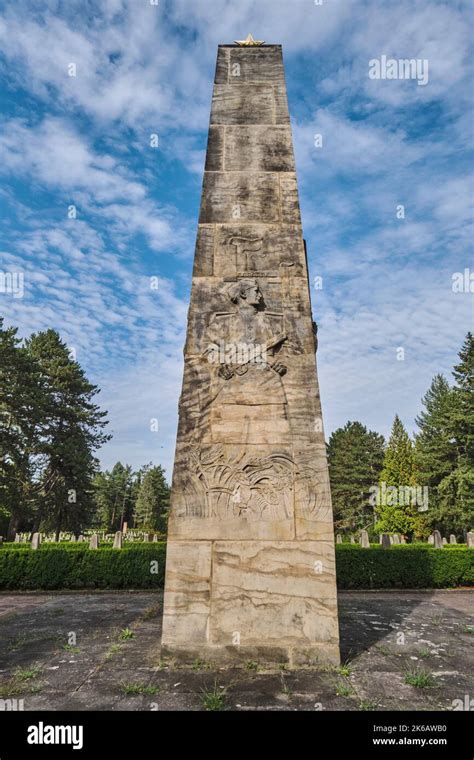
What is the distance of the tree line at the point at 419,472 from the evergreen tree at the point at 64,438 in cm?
2697

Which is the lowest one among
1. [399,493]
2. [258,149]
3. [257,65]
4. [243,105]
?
[399,493]

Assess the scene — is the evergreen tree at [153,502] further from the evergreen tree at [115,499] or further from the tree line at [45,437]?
the tree line at [45,437]

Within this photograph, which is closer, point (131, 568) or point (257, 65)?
point (257, 65)

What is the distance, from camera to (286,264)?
5910 mm

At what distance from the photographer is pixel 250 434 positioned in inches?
208

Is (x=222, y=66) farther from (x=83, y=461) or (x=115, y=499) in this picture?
(x=115, y=499)

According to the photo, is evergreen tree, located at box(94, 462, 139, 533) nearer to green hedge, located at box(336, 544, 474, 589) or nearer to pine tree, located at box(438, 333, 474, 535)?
pine tree, located at box(438, 333, 474, 535)

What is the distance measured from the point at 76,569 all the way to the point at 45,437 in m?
21.6

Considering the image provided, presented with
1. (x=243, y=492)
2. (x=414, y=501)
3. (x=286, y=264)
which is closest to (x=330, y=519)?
(x=243, y=492)

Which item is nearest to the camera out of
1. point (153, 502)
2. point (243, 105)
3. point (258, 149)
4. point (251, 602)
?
point (251, 602)

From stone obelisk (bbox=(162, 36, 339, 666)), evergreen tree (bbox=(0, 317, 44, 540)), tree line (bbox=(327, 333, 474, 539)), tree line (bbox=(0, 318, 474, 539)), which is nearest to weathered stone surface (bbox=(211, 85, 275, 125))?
stone obelisk (bbox=(162, 36, 339, 666))

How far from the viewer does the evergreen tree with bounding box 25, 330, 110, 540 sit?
1243 inches

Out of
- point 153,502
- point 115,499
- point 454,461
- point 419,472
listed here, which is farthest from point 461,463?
point 115,499

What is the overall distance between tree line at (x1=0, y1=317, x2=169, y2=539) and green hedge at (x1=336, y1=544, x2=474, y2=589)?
57.0 feet
